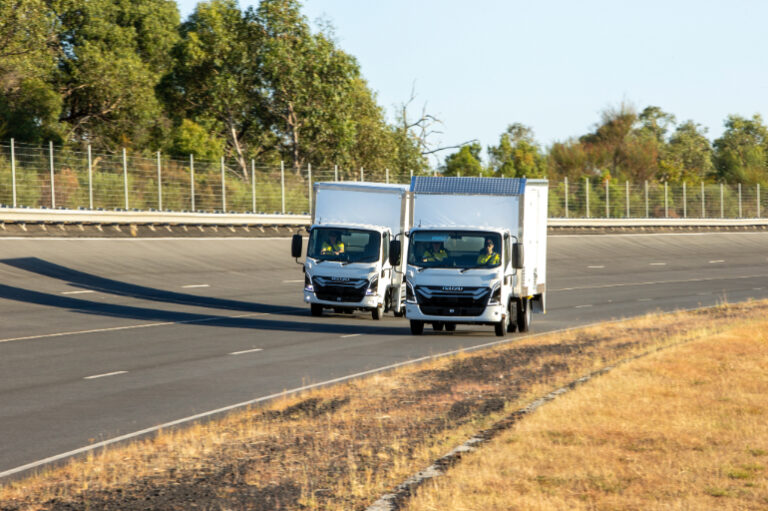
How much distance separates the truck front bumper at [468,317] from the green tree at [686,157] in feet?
304

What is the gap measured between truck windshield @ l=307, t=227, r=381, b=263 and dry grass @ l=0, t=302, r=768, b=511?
10.1 metres

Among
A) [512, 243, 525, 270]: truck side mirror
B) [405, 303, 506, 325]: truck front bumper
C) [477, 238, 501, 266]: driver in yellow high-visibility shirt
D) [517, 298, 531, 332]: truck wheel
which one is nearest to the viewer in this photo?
[512, 243, 525, 270]: truck side mirror

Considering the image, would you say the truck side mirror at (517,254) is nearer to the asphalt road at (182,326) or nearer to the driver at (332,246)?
the asphalt road at (182,326)

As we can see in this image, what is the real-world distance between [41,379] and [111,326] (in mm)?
8126

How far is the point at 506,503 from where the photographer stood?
7.99 m

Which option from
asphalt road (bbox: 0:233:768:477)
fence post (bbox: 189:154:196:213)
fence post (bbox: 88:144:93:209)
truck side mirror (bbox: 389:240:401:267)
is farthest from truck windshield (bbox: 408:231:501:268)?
fence post (bbox: 189:154:196:213)

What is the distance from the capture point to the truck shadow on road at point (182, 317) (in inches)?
939

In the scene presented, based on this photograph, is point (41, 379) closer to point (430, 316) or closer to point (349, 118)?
point (430, 316)

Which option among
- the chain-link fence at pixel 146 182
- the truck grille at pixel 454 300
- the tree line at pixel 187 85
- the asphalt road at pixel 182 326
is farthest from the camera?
the tree line at pixel 187 85

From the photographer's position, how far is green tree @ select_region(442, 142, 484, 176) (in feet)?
338

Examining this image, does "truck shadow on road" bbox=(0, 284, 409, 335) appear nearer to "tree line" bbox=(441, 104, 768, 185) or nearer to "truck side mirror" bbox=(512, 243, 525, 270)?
"truck side mirror" bbox=(512, 243, 525, 270)

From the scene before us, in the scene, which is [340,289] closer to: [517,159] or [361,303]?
[361,303]

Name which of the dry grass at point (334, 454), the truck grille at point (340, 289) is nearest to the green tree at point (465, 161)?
the truck grille at point (340, 289)

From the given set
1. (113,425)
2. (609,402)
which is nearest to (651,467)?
(609,402)
